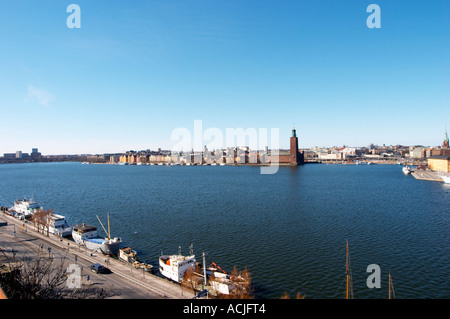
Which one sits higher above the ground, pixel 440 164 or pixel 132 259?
pixel 440 164

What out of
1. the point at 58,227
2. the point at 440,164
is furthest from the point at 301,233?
the point at 440,164

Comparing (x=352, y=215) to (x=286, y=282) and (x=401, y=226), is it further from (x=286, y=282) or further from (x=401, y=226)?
(x=286, y=282)

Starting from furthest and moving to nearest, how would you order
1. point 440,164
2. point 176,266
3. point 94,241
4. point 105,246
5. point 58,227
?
point 440,164, point 58,227, point 94,241, point 105,246, point 176,266

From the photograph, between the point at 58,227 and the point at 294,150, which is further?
the point at 294,150

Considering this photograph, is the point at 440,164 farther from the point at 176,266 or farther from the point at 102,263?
the point at 102,263

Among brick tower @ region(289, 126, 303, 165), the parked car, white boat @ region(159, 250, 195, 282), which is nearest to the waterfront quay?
the parked car

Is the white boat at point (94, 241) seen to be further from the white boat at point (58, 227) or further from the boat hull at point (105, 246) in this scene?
the white boat at point (58, 227)
